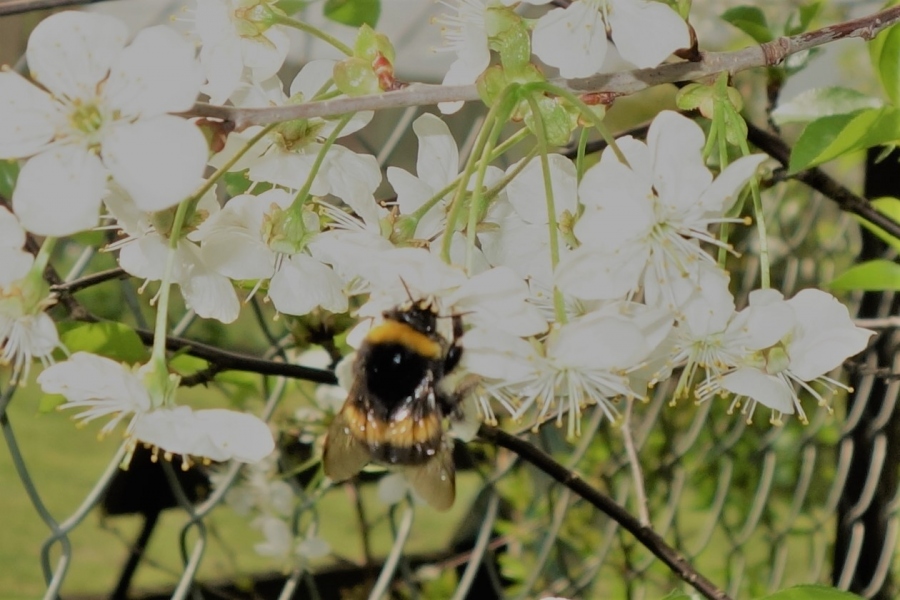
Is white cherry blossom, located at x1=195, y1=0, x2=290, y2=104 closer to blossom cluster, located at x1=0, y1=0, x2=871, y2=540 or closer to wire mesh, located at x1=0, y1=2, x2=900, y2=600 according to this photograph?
blossom cluster, located at x1=0, y1=0, x2=871, y2=540

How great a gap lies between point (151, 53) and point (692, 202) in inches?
9.8

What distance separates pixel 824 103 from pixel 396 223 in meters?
0.48

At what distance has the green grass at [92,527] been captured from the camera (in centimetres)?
229

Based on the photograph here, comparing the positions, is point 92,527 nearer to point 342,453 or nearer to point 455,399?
point 342,453

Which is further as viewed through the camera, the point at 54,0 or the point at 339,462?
the point at 339,462

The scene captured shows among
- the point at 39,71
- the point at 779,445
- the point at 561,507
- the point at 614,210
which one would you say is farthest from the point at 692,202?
the point at 779,445

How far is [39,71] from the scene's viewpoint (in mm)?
394

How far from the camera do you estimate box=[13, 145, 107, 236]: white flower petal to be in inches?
14.5

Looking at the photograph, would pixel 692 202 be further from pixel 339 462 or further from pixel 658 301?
pixel 339 462

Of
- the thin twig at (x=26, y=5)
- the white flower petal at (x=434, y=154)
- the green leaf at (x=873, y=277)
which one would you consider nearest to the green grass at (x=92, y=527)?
the green leaf at (x=873, y=277)

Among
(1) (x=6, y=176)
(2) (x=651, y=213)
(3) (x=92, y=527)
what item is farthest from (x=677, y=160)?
(3) (x=92, y=527)

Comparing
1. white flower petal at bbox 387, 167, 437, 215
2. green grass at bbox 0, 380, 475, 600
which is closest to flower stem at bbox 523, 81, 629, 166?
white flower petal at bbox 387, 167, 437, 215

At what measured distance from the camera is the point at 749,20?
812 mm

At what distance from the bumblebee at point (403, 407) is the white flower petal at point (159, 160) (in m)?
0.16
